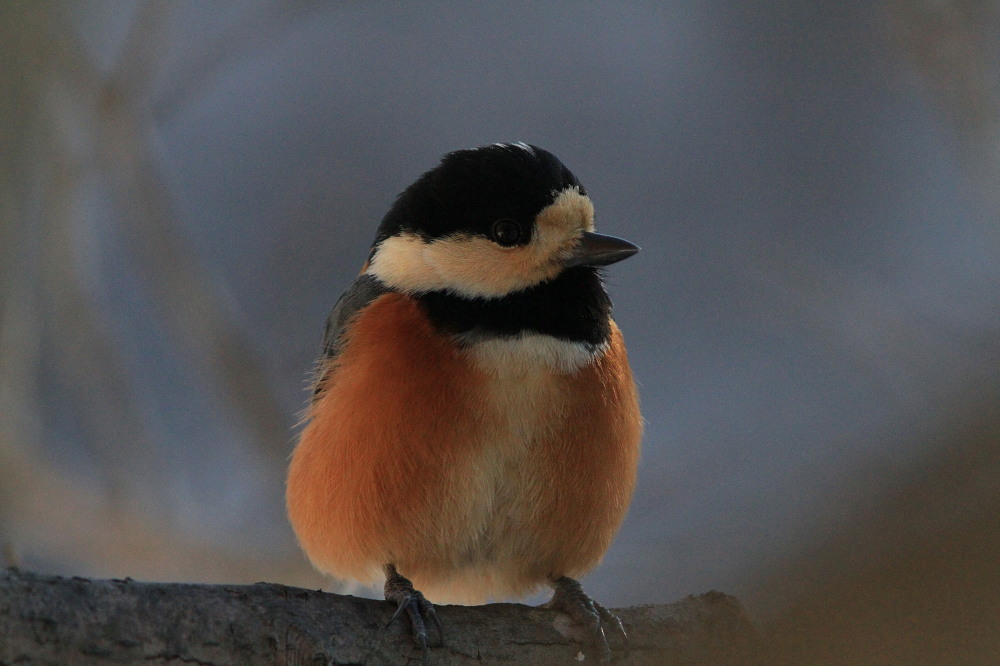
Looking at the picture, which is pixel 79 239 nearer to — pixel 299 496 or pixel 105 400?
pixel 105 400

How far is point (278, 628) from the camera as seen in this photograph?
104 inches

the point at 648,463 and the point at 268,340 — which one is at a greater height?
the point at 268,340

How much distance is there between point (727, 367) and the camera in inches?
236

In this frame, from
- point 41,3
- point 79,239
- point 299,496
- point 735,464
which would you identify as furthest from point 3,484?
point 735,464

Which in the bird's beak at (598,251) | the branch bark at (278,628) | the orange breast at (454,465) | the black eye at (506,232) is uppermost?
the black eye at (506,232)

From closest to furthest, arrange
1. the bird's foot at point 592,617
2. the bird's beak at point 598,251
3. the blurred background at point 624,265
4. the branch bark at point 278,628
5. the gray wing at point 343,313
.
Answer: the blurred background at point 624,265
the branch bark at point 278,628
the bird's foot at point 592,617
the bird's beak at point 598,251
the gray wing at point 343,313

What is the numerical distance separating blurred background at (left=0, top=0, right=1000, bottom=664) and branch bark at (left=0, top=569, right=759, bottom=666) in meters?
0.21

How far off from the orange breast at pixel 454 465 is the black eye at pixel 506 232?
0.36 meters

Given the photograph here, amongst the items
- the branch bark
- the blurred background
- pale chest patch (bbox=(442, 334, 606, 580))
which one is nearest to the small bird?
pale chest patch (bbox=(442, 334, 606, 580))

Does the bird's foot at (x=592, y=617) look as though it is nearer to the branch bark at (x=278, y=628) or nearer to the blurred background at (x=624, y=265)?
the branch bark at (x=278, y=628)

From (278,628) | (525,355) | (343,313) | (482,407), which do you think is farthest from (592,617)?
(343,313)

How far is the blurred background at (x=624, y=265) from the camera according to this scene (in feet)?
4.29

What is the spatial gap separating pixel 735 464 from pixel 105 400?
272 cm

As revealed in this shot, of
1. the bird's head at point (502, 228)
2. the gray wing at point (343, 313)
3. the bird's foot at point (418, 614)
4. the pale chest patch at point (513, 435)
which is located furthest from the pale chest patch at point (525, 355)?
the bird's foot at point (418, 614)
